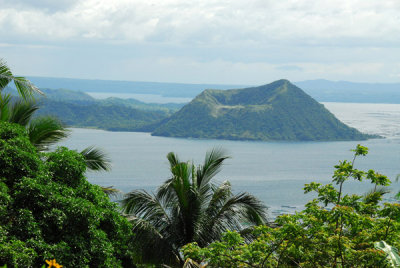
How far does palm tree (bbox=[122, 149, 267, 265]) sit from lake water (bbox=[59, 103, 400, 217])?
143 feet

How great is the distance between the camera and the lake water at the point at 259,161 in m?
88.6

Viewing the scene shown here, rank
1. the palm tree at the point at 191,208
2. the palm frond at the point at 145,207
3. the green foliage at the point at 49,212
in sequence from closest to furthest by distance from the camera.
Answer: the green foliage at the point at 49,212, the palm tree at the point at 191,208, the palm frond at the point at 145,207

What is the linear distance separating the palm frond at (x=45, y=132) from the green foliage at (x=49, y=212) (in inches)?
69.5

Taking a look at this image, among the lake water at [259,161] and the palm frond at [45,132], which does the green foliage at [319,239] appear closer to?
the palm frond at [45,132]

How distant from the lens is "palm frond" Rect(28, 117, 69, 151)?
12242 millimetres

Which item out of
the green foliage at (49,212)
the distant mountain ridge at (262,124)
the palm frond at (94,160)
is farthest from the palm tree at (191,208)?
the distant mountain ridge at (262,124)

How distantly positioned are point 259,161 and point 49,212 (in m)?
116

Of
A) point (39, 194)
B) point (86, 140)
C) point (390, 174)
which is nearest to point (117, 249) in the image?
point (39, 194)

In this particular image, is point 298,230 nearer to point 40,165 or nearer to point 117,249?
point 117,249

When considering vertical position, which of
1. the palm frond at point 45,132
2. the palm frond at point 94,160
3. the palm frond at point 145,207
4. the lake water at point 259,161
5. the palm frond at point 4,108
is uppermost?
the palm frond at point 4,108

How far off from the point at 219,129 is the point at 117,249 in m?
174

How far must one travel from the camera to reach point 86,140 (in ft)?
511

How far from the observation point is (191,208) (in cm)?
1341

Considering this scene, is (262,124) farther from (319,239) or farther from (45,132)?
(319,239)
